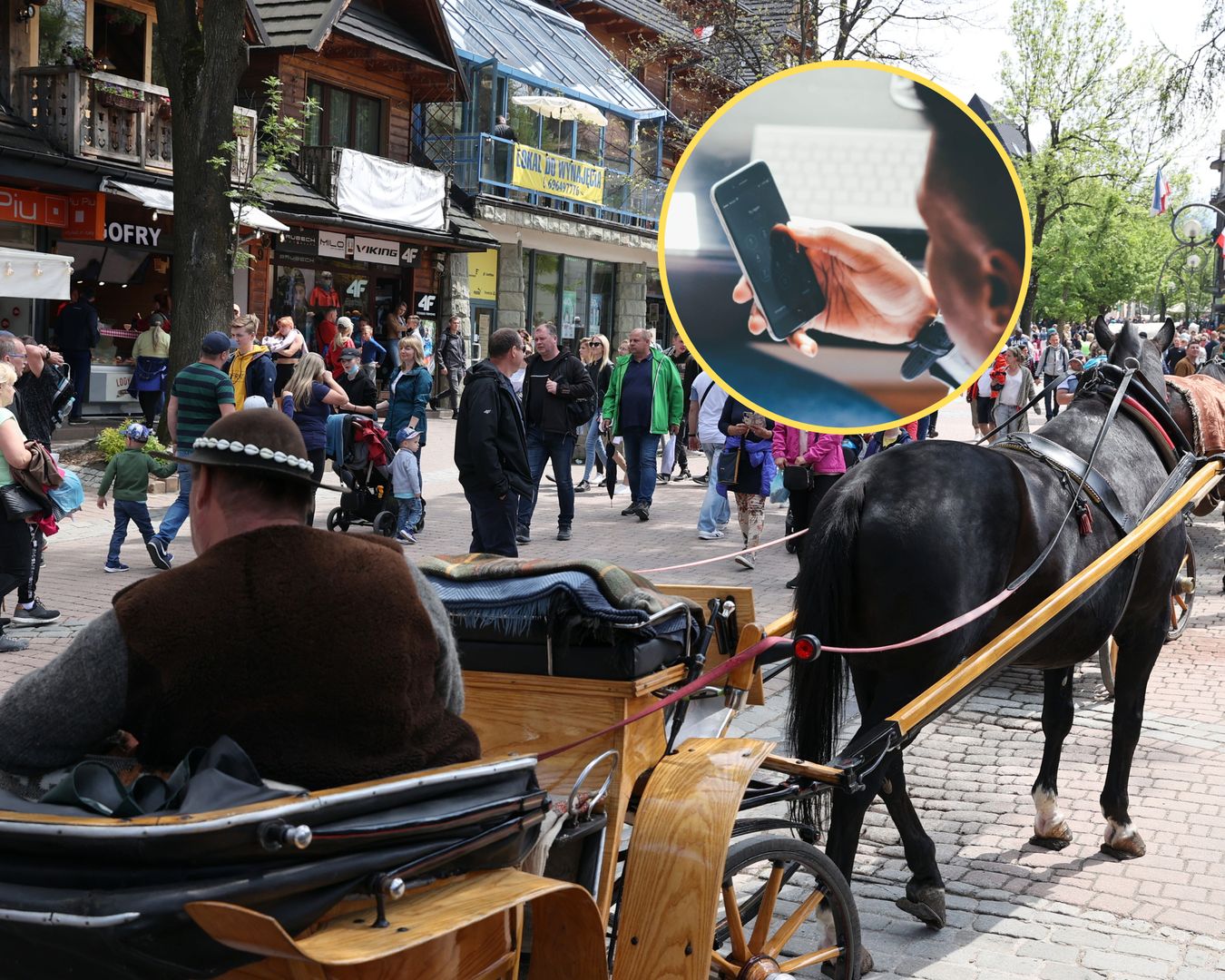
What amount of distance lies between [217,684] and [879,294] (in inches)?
161

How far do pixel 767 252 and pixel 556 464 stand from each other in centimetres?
667

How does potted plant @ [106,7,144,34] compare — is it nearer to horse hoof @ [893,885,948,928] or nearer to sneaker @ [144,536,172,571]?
sneaker @ [144,536,172,571]

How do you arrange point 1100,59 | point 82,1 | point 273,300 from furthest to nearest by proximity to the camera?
point 1100,59 < point 273,300 < point 82,1

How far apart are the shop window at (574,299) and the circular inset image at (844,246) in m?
28.3

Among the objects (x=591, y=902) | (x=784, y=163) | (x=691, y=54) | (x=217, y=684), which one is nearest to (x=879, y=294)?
(x=784, y=163)

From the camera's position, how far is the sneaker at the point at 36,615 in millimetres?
8375

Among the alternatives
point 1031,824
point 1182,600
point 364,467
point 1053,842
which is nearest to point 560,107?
point 364,467

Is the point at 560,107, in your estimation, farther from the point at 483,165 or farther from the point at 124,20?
the point at 124,20

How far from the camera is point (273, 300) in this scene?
24.0m

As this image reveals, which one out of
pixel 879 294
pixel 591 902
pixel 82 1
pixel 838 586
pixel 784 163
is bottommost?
pixel 591 902

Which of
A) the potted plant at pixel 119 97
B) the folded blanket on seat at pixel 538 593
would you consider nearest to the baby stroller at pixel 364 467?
the folded blanket on seat at pixel 538 593

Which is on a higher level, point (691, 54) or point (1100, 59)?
point (1100, 59)

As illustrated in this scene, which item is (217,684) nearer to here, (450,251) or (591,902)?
(591,902)

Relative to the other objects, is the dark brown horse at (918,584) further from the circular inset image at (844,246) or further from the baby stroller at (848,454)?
the baby stroller at (848,454)
